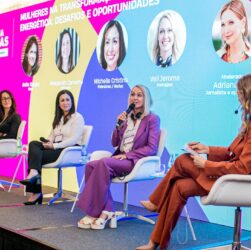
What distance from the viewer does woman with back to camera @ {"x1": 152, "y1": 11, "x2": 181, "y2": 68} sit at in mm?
4934

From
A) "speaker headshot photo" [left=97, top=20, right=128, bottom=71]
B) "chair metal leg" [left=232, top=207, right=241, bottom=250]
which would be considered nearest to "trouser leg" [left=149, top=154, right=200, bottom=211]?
"chair metal leg" [left=232, top=207, right=241, bottom=250]

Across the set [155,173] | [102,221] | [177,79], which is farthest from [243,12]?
[102,221]

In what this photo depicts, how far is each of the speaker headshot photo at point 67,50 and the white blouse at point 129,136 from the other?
6.27 ft

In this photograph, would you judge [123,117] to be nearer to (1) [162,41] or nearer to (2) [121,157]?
(2) [121,157]

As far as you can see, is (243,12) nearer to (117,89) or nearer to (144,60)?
(144,60)

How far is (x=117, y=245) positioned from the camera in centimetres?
361

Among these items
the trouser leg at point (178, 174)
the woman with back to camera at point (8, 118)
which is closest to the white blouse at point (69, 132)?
the woman with back to camera at point (8, 118)

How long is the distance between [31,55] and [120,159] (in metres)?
3.23

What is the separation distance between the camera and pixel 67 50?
6.24m

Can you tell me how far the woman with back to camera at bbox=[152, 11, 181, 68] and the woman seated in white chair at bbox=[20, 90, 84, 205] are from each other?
105 cm

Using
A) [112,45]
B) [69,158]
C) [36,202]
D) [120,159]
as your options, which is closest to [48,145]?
[69,158]

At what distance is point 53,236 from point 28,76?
363cm

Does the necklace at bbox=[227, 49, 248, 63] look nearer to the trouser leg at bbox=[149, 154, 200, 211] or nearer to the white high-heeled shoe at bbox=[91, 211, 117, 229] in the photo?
the trouser leg at bbox=[149, 154, 200, 211]

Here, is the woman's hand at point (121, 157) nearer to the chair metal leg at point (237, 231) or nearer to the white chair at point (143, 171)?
the white chair at point (143, 171)
